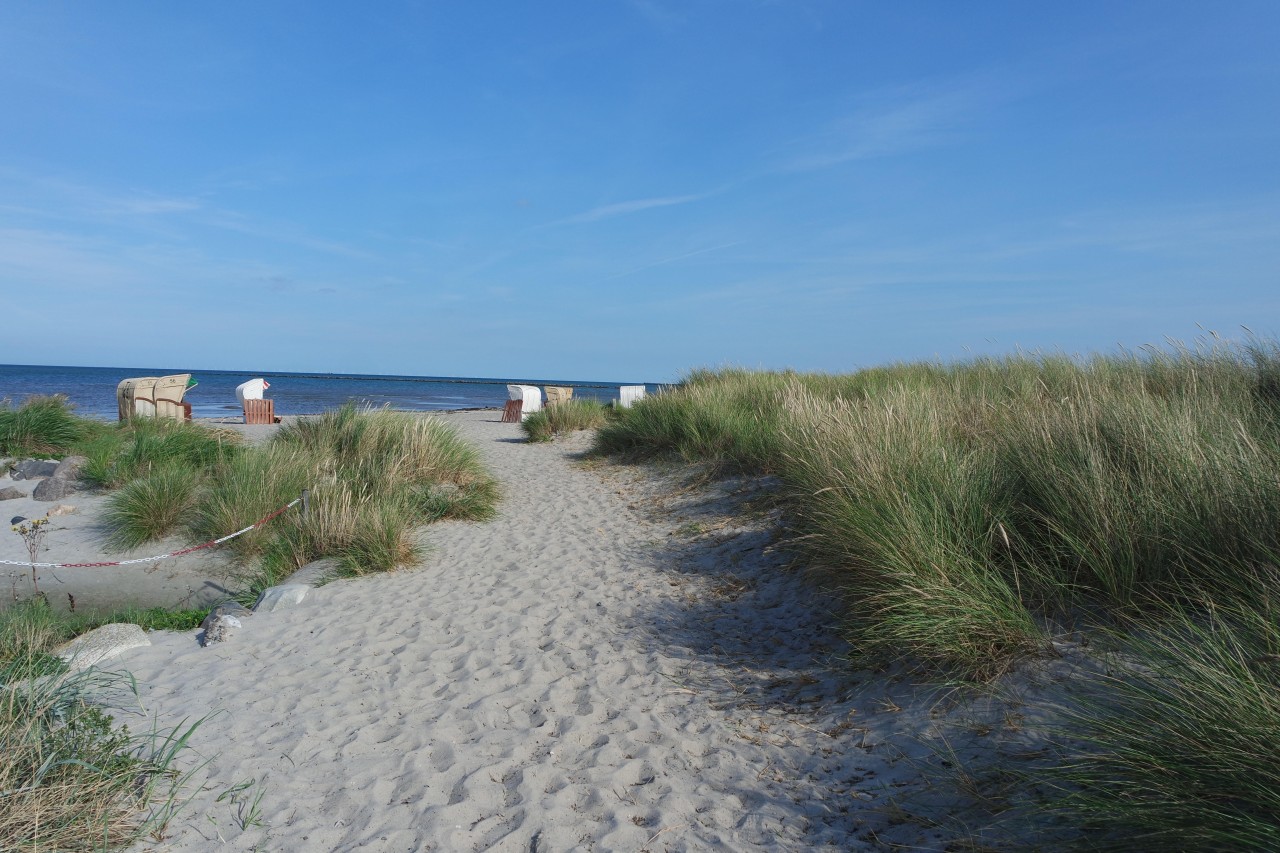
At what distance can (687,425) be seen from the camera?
37.5ft

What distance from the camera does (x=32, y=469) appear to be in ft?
36.6

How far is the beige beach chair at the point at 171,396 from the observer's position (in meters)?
15.6

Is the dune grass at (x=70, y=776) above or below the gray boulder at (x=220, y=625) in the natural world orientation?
above

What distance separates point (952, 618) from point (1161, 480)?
1571 mm

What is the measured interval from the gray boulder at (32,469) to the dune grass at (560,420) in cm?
903

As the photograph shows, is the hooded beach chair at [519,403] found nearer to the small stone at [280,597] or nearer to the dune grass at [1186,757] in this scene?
the small stone at [280,597]

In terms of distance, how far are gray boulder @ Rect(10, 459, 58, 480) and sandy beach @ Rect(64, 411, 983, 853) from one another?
732 cm

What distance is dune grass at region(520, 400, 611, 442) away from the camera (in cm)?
1766

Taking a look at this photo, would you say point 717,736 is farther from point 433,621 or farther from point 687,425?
point 687,425

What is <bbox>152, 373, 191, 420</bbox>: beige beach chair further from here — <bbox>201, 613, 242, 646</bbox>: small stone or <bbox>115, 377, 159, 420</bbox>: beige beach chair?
<bbox>201, 613, 242, 646</bbox>: small stone

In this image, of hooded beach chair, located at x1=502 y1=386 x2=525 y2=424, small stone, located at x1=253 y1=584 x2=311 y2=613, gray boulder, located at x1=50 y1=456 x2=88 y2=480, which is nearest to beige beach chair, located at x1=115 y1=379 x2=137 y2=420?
gray boulder, located at x1=50 y1=456 x2=88 y2=480

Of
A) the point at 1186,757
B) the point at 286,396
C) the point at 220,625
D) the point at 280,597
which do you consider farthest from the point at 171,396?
the point at 286,396

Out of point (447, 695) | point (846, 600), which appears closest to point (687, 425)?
point (846, 600)

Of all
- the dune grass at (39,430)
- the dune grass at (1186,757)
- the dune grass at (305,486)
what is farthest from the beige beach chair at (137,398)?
the dune grass at (1186,757)
